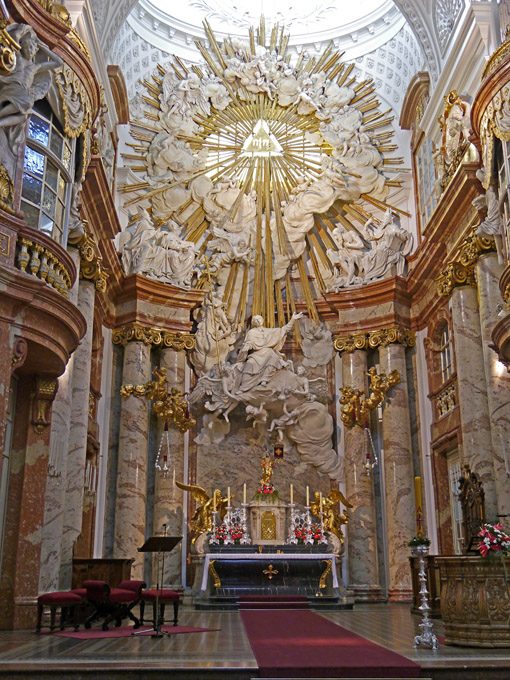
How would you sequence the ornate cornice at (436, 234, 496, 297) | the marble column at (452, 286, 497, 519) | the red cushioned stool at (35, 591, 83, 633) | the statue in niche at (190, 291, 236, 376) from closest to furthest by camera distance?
the red cushioned stool at (35, 591, 83, 633)
the marble column at (452, 286, 497, 519)
the ornate cornice at (436, 234, 496, 297)
the statue in niche at (190, 291, 236, 376)

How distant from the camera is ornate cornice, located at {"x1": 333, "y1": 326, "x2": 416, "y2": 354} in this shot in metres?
18.0

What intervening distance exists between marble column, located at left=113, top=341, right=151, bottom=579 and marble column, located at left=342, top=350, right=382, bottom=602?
465 centimetres

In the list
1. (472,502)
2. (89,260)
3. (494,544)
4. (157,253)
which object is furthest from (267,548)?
(494,544)

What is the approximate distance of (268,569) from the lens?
15406 mm

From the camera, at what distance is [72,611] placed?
37.3 feet

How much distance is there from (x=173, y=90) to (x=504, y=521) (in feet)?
44.1

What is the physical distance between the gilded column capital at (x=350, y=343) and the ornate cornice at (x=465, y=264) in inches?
144

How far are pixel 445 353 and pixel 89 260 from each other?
7.99m

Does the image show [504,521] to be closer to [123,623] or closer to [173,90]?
[123,623]

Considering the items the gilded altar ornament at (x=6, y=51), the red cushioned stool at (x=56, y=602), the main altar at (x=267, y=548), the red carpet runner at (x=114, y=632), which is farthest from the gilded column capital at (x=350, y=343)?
the gilded altar ornament at (x=6, y=51)

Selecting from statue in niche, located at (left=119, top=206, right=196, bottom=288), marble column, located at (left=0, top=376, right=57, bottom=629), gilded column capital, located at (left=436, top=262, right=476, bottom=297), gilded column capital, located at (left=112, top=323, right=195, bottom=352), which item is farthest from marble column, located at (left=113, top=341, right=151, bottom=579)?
gilded column capital, located at (left=436, top=262, right=476, bottom=297)

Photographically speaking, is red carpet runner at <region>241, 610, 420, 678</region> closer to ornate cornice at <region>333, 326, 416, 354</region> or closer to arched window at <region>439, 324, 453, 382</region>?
arched window at <region>439, 324, 453, 382</region>

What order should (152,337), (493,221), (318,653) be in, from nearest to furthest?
1. (318,653)
2. (493,221)
3. (152,337)

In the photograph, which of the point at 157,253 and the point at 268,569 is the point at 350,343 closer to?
the point at 157,253
